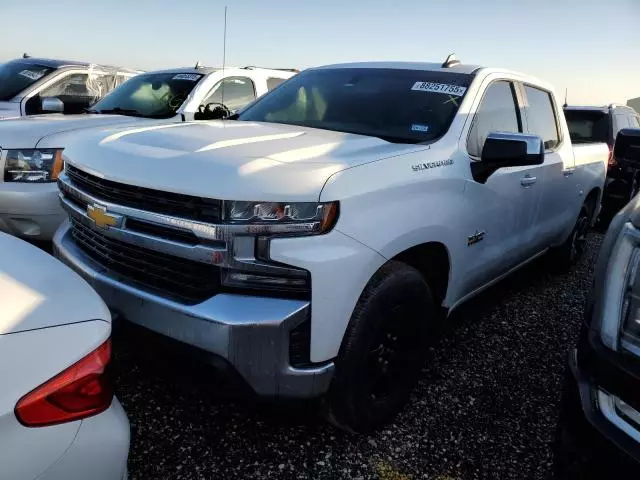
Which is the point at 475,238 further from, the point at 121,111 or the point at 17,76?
the point at 17,76

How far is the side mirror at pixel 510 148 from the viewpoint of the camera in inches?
112

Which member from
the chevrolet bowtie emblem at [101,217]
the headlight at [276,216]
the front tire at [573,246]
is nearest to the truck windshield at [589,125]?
the front tire at [573,246]

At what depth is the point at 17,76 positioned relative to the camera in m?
7.20

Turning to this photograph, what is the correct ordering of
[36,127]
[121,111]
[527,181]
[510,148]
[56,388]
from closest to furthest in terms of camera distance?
[56,388] < [510,148] < [527,181] < [36,127] < [121,111]

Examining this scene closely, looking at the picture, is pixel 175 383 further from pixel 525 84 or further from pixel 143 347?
pixel 525 84

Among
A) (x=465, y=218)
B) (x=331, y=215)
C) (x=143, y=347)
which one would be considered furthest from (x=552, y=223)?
(x=143, y=347)

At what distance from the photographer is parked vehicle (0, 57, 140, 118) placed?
668 centimetres

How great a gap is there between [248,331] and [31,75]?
265 inches

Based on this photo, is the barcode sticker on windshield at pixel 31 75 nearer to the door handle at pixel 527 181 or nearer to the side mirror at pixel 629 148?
the door handle at pixel 527 181

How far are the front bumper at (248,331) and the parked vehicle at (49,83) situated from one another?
521cm

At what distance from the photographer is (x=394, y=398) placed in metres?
2.62

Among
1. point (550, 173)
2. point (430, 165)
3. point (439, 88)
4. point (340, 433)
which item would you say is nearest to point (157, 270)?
point (340, 433)

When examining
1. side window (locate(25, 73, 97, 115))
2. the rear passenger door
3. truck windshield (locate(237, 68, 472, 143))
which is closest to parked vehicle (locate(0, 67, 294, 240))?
side window (locate(25, 73, 97, 115))

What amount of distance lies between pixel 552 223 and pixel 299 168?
2.84 m
